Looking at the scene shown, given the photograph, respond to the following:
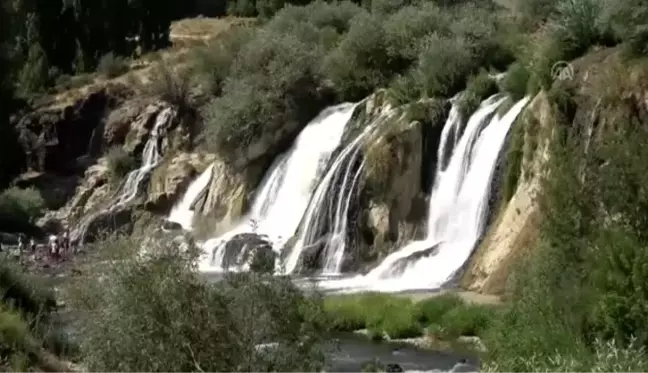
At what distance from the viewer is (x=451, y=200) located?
27438 mm

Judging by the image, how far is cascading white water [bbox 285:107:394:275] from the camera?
28.5 meters

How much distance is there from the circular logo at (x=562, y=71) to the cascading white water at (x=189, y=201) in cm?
1481

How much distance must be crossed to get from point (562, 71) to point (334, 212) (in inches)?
296

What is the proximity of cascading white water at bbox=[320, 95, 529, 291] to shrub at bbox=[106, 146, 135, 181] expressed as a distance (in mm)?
15994

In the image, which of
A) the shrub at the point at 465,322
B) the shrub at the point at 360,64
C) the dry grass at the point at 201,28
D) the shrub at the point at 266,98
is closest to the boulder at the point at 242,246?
the shrub at the point at 266,98

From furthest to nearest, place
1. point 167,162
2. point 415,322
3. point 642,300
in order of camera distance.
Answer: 1. point 167,162
2. point 415,322
3. point 642,300

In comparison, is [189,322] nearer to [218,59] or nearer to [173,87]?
[218,59]

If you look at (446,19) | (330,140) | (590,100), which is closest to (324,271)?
(330,140)

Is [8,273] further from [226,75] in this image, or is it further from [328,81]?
[226,75]

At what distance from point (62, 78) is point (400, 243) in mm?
26929

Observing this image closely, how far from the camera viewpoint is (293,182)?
3297cm

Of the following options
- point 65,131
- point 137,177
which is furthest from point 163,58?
point 137,177

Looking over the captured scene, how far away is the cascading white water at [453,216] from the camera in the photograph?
A: 2567cm

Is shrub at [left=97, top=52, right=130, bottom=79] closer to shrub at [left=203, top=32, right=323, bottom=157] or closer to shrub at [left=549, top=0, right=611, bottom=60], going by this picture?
shrub at [left=203, top=32, right=323, bottom=157]
